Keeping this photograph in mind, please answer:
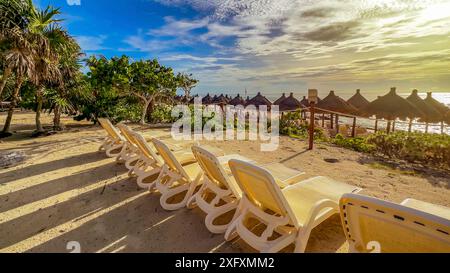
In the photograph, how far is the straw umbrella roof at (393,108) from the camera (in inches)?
516

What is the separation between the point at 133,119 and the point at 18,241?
10257 millimetres

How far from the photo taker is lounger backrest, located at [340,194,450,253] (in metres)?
1.24

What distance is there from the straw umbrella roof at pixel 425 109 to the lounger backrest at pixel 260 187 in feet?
51.9

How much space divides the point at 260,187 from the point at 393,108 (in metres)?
15.1

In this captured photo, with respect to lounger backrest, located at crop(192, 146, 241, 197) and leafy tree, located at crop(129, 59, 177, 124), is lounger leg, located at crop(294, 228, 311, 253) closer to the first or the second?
lounger backrest, located at crop(192, 146, 241, 197)

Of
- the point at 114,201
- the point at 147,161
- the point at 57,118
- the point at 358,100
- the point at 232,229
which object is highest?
the point at 358,100

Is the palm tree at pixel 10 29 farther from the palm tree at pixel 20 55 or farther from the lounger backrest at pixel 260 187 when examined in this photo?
the lounger backrest at pixel 260 187

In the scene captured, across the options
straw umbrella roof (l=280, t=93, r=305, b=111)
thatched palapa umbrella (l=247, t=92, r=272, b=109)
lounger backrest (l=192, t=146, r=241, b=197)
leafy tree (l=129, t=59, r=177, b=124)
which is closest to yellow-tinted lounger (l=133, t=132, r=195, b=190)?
lounger backrest (l=192, t=146, r=241, b=197)

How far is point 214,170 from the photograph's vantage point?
270cm

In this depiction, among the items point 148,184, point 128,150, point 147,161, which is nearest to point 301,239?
point 148,184

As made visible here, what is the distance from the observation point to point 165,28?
18047 millimetres

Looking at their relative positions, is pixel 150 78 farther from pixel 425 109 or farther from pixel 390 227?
pixel 425 109

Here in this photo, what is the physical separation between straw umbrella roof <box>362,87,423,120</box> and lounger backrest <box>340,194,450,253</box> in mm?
14939

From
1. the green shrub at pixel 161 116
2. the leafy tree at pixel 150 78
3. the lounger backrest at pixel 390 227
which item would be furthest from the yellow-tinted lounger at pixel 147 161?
the green shrub at pixel 161 116
